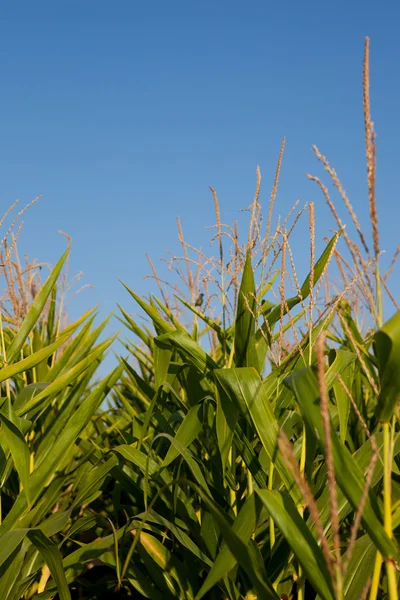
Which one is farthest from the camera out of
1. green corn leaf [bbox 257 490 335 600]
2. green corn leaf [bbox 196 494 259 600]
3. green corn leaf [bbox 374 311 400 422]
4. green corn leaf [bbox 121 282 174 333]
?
green corn leaf [bbox 121 282 174 333]

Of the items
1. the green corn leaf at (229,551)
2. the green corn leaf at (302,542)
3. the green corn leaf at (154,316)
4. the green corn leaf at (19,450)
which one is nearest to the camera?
the green corn leaf at (302,542)

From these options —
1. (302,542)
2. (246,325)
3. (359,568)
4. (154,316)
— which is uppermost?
(154,316)

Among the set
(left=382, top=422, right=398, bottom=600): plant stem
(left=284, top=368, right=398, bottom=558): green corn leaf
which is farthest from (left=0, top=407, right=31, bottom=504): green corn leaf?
(left=382, top=422, right=398, bottom=600): plant stem

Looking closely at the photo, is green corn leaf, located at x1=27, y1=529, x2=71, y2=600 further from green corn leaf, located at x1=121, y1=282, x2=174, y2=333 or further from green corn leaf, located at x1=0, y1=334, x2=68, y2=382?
green corn leaf, located at x1=121, y1=282, x2=174, y2=333

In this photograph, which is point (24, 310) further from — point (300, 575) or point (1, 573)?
point (300, 575)

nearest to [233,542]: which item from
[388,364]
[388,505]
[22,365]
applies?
[388,505]

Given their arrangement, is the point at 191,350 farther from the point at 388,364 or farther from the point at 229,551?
the point at 388,364

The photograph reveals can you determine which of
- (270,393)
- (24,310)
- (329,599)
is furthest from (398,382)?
(24,310)

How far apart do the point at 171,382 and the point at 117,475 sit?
0.30m

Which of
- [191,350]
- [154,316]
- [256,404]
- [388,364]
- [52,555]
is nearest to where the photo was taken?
[388,364]

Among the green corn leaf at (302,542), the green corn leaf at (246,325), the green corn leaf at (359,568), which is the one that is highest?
the green corn leaf at (246,325)

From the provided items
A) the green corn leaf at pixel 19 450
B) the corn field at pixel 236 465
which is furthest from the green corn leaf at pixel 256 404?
the green corn leaf at pixel 19 450

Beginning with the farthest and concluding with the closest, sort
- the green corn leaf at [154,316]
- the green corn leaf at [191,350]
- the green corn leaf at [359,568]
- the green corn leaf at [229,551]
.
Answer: the green corn leaf at [154,316], the green corn leaf at [191,350], the green corn leaf at [359,568], the green corn leaf at [229,551]

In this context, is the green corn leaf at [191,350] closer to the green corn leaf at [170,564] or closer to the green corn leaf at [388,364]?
the green corn leaf at [170,564]
